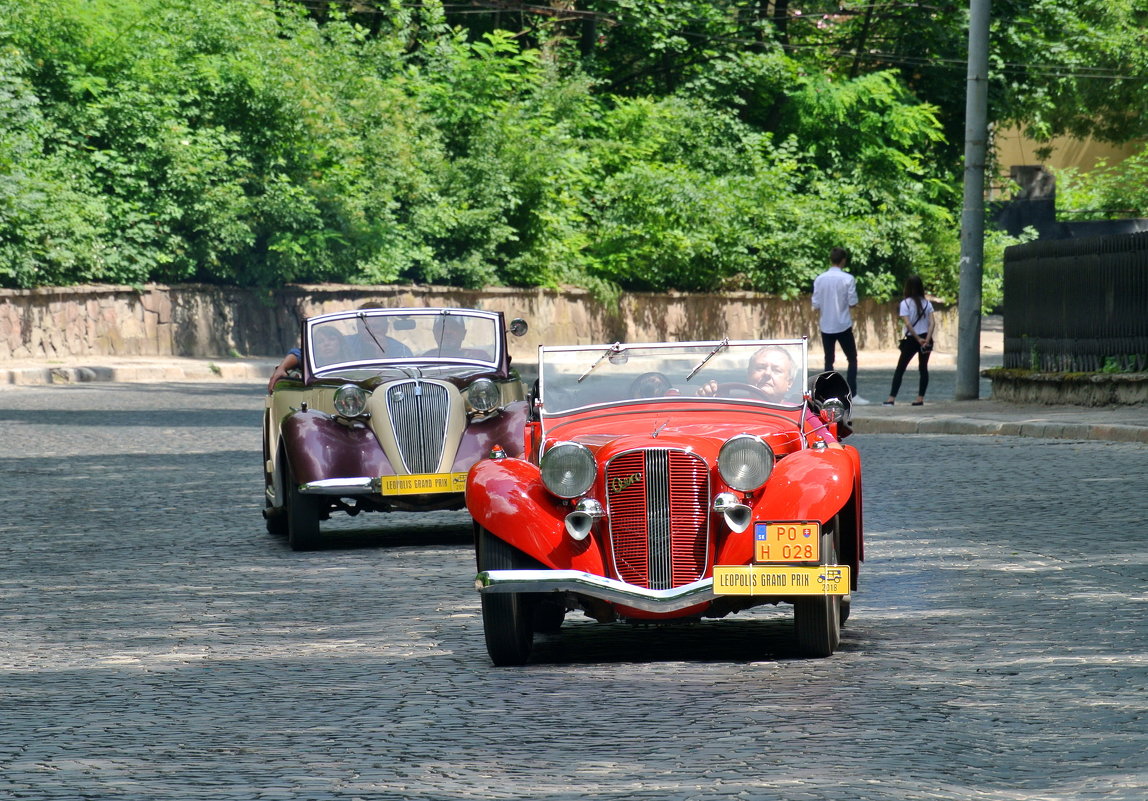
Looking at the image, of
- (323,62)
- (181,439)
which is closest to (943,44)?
(323,62)

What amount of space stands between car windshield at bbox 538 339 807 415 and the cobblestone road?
1.06m

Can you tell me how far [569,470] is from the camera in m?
7.67

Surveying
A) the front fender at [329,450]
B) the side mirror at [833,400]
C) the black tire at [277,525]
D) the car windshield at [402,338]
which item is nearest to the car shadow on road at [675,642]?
the side mirror at [833,400]

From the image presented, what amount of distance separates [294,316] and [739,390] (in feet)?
108

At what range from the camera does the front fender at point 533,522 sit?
7.61 metres

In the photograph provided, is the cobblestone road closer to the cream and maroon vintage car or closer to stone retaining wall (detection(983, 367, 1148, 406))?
the cream and maroon vintage car

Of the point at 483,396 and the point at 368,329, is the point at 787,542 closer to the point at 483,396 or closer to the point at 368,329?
the point at 483,396

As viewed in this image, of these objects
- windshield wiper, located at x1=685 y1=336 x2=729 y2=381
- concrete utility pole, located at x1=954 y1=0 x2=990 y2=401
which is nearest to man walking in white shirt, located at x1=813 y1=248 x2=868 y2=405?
concrete utility pole, located at x1=954 y1=0 x2=990 y2=401

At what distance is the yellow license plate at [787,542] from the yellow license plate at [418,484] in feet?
15.4

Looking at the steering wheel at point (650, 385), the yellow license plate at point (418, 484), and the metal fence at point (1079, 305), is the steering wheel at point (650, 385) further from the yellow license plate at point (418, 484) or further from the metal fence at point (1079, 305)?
the metal fence at point (1079, 305)

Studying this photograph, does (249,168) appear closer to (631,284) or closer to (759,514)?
(631,284)

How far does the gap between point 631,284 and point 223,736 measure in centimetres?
4111

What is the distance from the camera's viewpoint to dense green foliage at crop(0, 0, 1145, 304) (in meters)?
39.0

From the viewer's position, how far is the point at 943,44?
5281 centimetres
